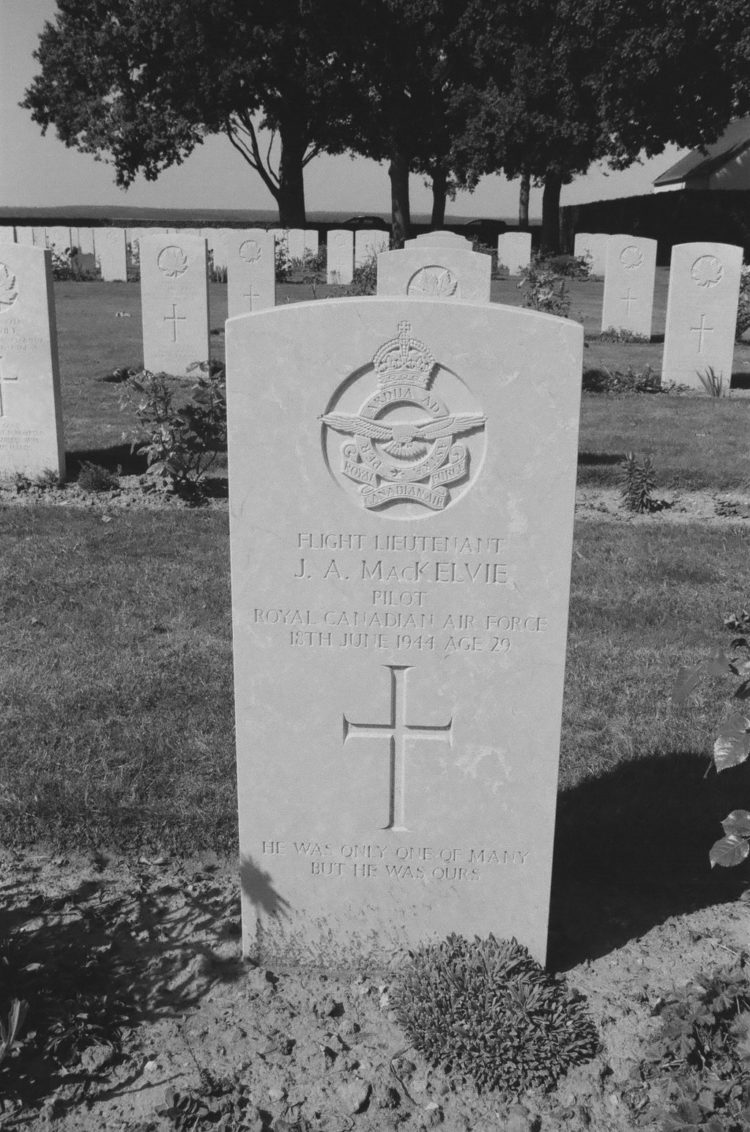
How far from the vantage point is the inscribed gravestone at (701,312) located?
40.4 ft

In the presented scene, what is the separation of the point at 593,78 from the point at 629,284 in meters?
17.7

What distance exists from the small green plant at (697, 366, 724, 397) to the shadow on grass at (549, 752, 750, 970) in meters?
9.53

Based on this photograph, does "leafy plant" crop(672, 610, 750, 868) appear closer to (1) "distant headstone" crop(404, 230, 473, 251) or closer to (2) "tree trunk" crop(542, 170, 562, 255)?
(1) "distant headstone" crop(404, 230, 473, 251)

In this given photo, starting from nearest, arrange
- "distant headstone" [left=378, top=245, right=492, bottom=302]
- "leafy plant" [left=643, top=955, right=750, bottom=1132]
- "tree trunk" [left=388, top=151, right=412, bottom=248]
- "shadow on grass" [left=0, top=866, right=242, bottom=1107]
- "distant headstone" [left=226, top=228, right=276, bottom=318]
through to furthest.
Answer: "leafy plant" [left=643, top=955, right=750, bottom=1132] → "shadow on grass" [left=0, top=866, right=242, bottom=1107] → "distant headstone" [left=378, top=245, right=492, bottom=302] → "distant headstone" [left=226, top=228, right=276, bottom=318] → "tree trunk" [left=388, top=151, right=412, bottom=248]

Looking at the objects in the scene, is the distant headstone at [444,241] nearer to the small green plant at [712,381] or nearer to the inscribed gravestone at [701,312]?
the inscribed gravestone at [701,312]

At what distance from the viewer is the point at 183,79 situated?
36.1 m

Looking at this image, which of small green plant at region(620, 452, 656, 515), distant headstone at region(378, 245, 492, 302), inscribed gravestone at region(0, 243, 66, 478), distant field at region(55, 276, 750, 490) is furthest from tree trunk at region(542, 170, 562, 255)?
inscribed gravestone at region(0, 243, 66, 478)

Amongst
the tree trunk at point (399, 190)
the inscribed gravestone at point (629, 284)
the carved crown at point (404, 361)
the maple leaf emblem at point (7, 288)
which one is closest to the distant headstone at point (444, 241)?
the maple leaf emblem at point (7, 288)

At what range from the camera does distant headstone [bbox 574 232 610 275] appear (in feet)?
113

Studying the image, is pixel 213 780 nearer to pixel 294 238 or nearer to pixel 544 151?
pixel 294 238

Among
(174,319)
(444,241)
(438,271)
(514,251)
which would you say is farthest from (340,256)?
(438,271)

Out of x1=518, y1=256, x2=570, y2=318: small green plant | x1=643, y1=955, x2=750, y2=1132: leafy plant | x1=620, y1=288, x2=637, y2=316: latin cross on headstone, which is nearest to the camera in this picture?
x1=643, y1=955, x2=750, y2=1132: leafy plant

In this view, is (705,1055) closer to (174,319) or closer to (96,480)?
(96,480)

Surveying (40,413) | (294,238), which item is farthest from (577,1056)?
(294,238)
